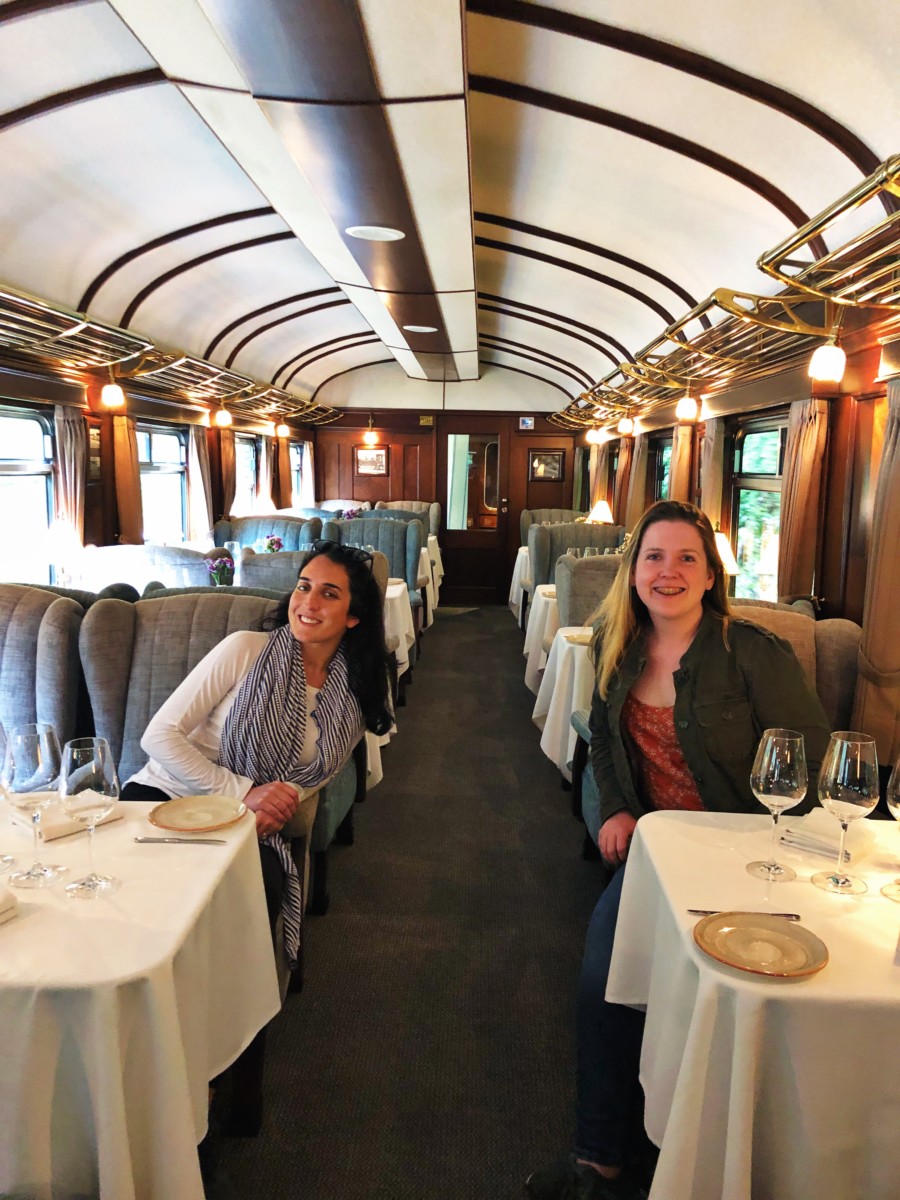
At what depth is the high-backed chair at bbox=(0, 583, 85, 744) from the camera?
105 inches

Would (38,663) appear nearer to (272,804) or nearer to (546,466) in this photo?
(272,804)

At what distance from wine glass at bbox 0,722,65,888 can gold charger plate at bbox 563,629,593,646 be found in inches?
114

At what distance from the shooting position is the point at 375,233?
14.1ft

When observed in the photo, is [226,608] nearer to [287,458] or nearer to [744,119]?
[744,119]

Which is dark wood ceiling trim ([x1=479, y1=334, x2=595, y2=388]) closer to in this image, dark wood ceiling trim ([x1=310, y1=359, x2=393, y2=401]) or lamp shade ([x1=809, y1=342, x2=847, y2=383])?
dark wood ceiling trim ([x1=310, y1=359, x2=393, y2=401])

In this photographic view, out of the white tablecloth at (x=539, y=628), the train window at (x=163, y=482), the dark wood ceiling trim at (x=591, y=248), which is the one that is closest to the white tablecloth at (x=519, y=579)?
the white tablecloth at (x=539, y=628)

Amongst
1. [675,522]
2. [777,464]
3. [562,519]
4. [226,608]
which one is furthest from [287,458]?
[675,522]

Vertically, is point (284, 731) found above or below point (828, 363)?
below

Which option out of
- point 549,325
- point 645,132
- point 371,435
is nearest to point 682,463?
point 549,325

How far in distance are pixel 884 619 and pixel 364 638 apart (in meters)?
2.15

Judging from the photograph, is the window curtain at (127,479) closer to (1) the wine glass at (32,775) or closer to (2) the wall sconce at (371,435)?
(1) the wine glass at (32,775)

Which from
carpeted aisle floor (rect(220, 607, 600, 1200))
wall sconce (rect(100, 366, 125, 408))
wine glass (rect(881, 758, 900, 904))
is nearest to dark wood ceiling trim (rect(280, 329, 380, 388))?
wall sconce (rect(100, 366, 125, 408))

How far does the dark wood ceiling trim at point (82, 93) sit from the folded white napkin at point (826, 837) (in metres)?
3.70

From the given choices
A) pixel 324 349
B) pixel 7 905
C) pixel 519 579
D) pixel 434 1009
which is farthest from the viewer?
pixel 324 349
